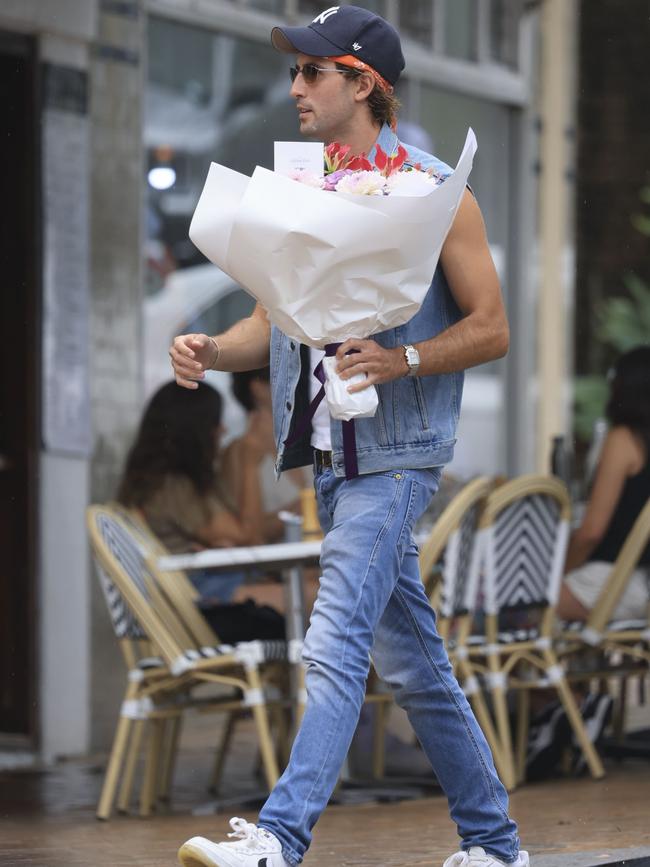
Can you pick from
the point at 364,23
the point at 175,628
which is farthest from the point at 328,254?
the point at 175,628

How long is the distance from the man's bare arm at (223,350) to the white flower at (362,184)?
41 cm

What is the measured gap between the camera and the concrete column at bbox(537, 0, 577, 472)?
10.4m

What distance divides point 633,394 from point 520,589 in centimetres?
96

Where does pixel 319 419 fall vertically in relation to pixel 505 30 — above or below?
below

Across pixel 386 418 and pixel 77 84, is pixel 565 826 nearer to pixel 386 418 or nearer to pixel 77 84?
pixel 386 418

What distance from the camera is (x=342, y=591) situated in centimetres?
351

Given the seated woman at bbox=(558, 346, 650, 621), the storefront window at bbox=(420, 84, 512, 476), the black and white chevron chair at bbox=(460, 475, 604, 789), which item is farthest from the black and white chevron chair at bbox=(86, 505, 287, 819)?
the storefront window at bbox=(420, 84, 512, 476)

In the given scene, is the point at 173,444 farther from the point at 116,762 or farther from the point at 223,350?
the point at 223,350

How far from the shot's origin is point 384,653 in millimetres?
3686

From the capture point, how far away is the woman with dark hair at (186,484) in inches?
254

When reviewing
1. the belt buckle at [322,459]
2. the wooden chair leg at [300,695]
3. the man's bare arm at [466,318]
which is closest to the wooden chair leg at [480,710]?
the wooden chair leg at [300,695]

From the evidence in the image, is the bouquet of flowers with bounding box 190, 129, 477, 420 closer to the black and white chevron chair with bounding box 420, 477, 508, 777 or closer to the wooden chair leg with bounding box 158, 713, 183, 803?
the black and white chevron chair with bounding box 420, 477, 508, 777

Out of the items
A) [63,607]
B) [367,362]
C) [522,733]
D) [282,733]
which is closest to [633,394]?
[522,733]

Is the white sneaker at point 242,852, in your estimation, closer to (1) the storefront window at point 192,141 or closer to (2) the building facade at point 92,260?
(2) the building facade at point 92,260
